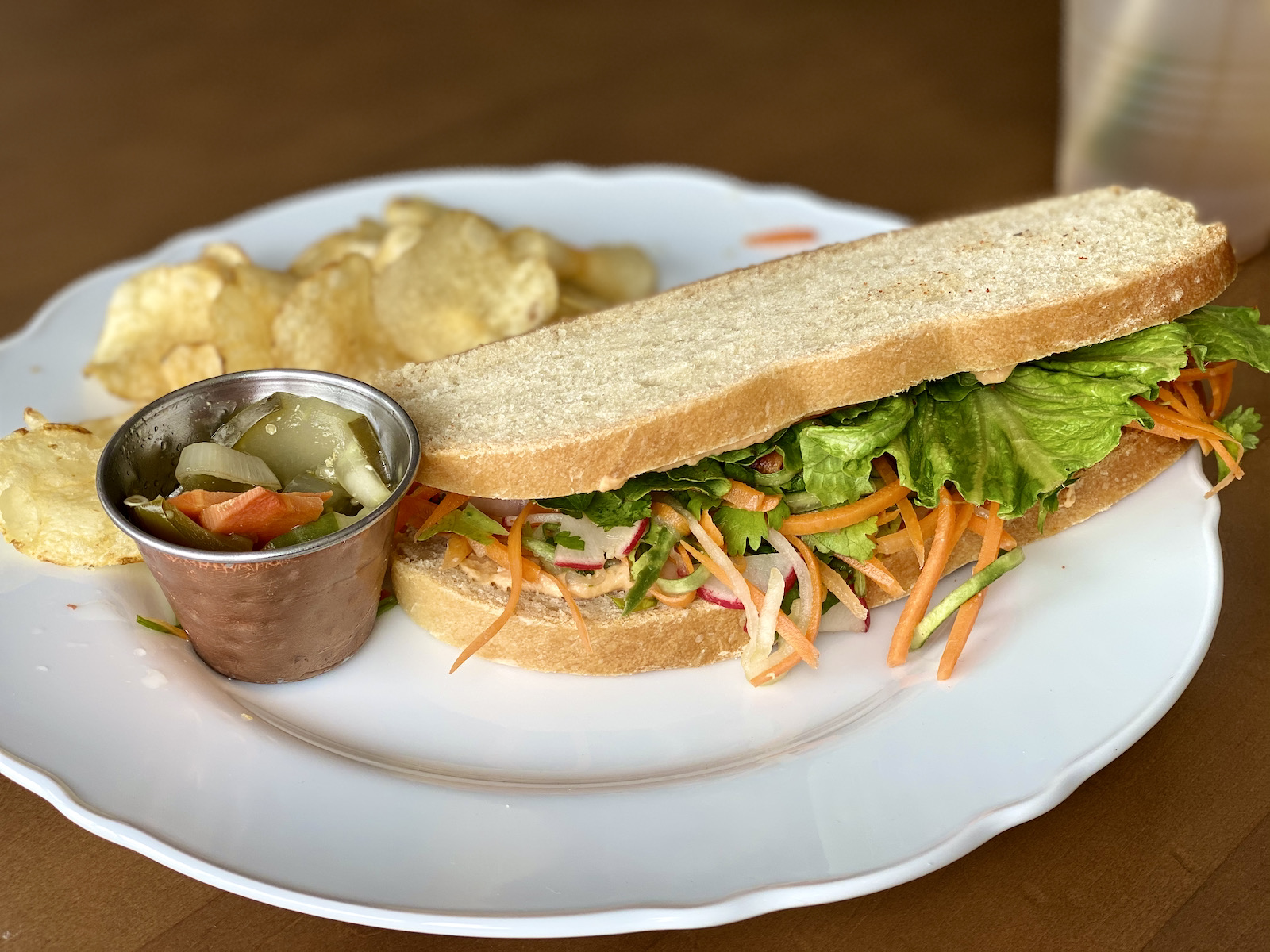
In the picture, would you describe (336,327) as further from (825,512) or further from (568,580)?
(825,512)

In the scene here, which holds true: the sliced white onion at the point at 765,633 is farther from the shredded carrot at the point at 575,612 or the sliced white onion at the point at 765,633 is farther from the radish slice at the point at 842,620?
the shredded carrot at the point at 575,612

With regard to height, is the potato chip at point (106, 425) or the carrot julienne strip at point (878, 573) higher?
the potato chip at point (106, 425)

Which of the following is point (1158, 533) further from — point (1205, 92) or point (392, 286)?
point (392, 286)

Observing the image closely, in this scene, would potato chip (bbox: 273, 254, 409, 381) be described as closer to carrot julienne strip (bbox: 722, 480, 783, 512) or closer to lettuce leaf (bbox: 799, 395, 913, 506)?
carrot julienne strip (bbox: 722, 480, 783, 512)

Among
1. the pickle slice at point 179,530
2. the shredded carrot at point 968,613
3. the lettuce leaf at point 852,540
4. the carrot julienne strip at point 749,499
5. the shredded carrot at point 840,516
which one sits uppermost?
the pickle slice at point 179,530

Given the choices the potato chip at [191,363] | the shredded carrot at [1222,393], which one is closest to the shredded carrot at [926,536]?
the shredded carrot at [1222,393]

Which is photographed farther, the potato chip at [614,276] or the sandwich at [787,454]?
the potato chip at [614,276]

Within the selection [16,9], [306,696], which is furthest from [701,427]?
[16,9]
